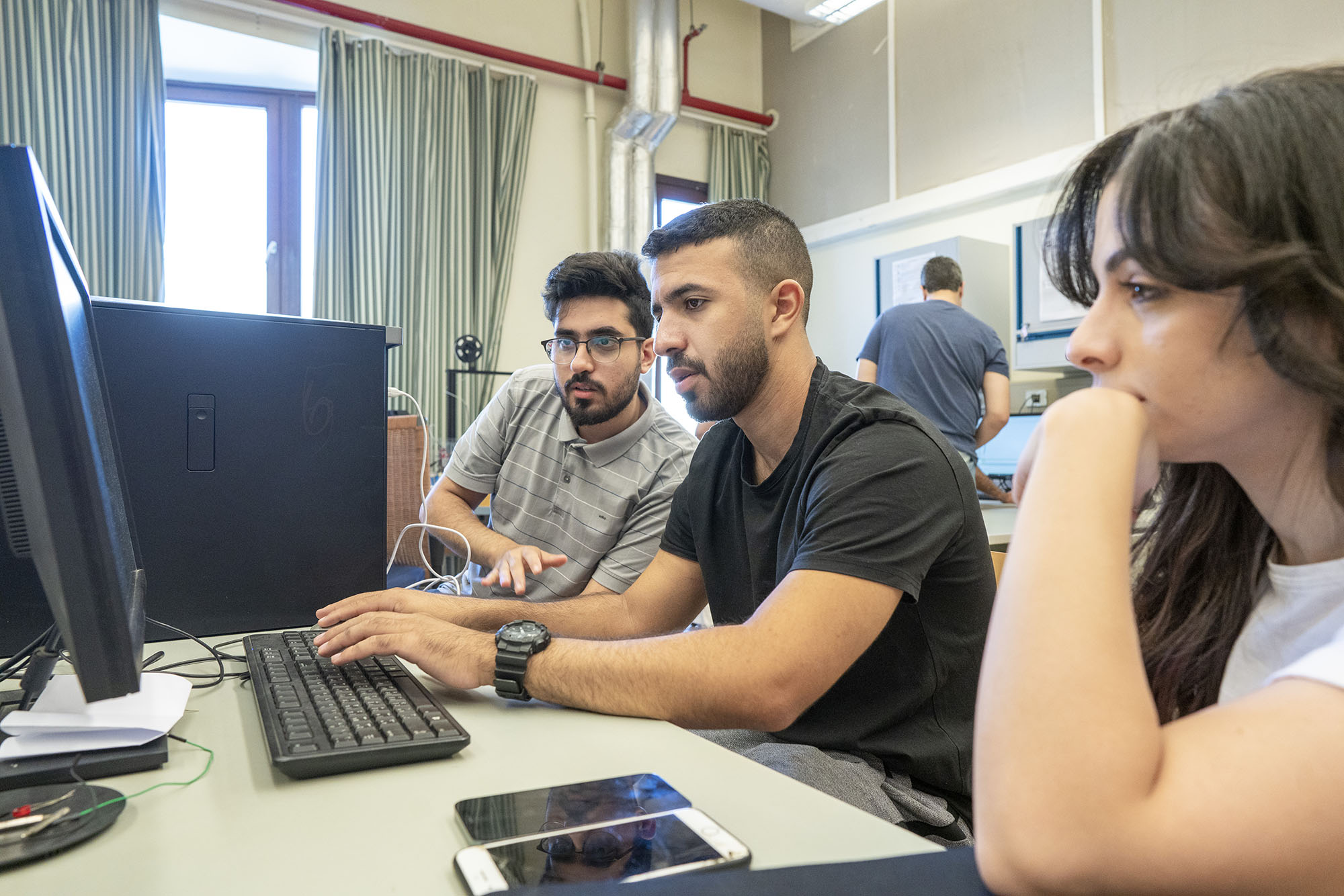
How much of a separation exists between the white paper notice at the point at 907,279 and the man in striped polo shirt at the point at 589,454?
2.84 metres

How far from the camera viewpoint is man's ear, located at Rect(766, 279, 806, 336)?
4.58 feet

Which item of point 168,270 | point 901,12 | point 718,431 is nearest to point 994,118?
point 901,12

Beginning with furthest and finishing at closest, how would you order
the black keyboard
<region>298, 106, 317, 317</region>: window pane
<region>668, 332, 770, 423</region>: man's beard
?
<region>298, 106, 317, 317</region>: window pane, <region>668, 332, 770, 423</region>: man's beard, the black keyboard

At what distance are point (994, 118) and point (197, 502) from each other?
4344 mm

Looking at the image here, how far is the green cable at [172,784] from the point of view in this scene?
613 millimetres

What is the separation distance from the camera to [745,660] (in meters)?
0.92

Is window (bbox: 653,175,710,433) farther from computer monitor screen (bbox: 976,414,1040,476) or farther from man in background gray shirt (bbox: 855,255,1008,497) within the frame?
man in background gray shirt (bbox: 855,255,1008,497)

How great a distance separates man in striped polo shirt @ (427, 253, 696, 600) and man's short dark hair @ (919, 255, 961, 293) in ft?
7.07

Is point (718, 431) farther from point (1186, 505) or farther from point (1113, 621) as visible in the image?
point (1113, 621)

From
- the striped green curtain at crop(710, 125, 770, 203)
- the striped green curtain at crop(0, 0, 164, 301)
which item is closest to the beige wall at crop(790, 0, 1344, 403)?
the striped green curtain at crop(710, 125, 770, 203)

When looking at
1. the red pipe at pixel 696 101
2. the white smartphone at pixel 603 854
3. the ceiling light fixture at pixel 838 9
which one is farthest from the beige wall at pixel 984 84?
the white smartphone at pixel 603 854

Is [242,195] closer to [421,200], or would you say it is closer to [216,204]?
[216,204]

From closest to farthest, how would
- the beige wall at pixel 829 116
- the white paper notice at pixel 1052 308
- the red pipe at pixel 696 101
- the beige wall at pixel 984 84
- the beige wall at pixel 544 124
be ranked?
the white paper notice at pixel 1052 308
the beige wall at pixel 984 84
the beige wall at pixel 544 124
the beige wall at pixel 829 116
the red pipe at pixel 696 101

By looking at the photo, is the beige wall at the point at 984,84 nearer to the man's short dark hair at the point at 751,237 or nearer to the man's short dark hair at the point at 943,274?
the man's short dark hair at the point at 943,274
